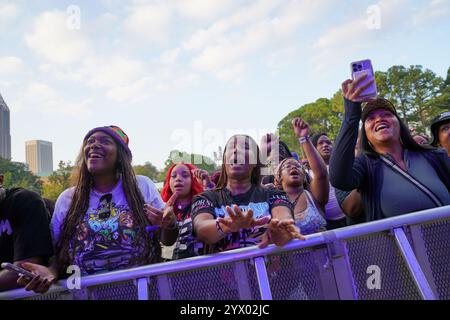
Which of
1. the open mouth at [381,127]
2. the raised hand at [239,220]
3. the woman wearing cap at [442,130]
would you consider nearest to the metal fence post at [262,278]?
the raised hand at [239,220]

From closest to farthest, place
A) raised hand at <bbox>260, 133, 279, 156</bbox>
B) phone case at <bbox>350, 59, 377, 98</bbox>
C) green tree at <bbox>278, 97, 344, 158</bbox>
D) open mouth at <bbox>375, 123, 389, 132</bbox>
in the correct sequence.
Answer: phone case at <bbox>350, 59, 377, 98</bbox> < open mouth at <bbox>375, 123, 389, 132</bbox> < raised hand at <bbox>260, 133, 279, 156</bbox> < green tree at <bbox>278, 97, 344, 158</bbox>

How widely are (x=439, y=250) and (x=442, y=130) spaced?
1.67m

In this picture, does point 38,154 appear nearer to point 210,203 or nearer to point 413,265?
point 210,203

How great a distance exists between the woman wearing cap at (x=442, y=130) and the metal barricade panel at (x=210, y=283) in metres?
2.21

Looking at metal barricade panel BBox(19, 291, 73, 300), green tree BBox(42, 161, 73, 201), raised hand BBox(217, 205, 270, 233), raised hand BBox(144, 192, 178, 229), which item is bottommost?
metal barricade panel BBox(19, 291, 73, 300)

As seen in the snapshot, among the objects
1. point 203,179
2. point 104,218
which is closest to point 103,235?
point 104,218

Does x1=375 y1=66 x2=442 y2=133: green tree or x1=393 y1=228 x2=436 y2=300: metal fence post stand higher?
x1=375 y1=66 x2=442 y2=133: green tree

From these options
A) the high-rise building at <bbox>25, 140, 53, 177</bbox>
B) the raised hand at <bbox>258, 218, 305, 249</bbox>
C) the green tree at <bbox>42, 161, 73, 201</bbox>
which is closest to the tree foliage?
the green tree at <bbox>42, 161, 73, 201</bbox>

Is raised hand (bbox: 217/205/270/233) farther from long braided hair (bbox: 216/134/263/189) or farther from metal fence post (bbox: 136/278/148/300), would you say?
long braided hair (bbox: 216/134/263/189)

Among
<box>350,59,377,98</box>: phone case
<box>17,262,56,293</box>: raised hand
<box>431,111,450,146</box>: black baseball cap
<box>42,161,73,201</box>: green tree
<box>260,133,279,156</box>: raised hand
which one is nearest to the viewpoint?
<box>17,262,56,293</box>: raised hand

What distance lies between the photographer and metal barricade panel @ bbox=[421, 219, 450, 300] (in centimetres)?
162

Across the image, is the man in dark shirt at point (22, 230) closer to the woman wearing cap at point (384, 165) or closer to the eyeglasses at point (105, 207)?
the eyeglasses at point (105, 207)
